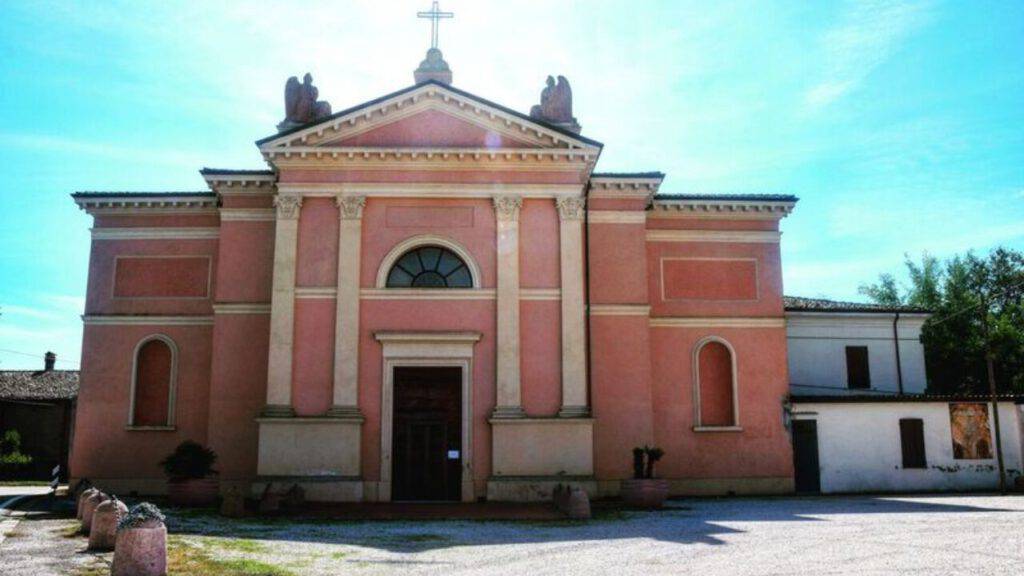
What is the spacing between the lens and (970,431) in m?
23.9

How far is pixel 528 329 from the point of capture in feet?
67.7

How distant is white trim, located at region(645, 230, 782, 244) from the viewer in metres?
23.7

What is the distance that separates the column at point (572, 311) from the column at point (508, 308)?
111cm

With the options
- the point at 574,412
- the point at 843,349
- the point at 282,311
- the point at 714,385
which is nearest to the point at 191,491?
the point at 282,311

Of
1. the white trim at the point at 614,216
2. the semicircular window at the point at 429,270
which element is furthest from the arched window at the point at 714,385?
the semicircular window at the point at 429,270

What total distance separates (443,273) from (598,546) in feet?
33.5

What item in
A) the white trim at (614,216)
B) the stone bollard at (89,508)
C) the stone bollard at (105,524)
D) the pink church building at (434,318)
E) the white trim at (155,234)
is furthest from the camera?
the white trim at (155,234)

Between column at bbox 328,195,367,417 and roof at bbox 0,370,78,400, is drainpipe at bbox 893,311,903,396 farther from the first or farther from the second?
roof at bbox 0,370,78,400

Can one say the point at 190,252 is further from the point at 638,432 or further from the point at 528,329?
the point at 638,432

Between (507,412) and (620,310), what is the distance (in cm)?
423

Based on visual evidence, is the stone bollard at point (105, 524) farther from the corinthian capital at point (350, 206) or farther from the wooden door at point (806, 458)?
the wooden door at point (806, 458)

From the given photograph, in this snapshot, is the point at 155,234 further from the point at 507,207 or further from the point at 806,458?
the point at 806,458

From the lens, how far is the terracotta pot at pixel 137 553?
8688 millimetres

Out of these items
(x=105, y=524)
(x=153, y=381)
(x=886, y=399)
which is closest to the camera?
(x=105, y=524)
